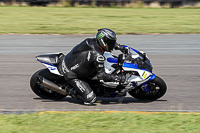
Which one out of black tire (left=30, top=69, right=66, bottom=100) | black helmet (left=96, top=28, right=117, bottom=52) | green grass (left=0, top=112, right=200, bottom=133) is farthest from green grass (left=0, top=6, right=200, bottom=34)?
green grass (left=0, top=112, right=200, bottom=133)

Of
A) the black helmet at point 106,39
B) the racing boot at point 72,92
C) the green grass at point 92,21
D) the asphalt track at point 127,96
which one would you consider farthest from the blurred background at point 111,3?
the black helmet at point 106,39

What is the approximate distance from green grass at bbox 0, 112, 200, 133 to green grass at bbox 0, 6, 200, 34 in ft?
48.4

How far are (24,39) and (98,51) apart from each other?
11.8 m

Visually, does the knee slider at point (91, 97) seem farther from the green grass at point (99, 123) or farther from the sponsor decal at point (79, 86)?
the green grass at point (99, 123)

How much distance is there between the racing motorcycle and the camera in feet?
26.1

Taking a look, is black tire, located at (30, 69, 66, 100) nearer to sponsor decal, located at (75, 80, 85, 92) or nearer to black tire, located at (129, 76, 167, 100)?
sponsor decal, located at (75, 80, 85, 92)

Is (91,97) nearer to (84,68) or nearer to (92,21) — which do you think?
(84,68)

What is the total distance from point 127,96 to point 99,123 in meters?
2.58

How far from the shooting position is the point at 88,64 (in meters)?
7.90

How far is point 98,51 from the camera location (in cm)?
774

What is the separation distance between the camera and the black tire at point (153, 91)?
26.6ft

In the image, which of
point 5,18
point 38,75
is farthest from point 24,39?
point 38,75

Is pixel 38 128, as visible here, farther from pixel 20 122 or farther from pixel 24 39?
pixel 24 39

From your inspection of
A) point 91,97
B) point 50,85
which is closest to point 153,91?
point 91,97
